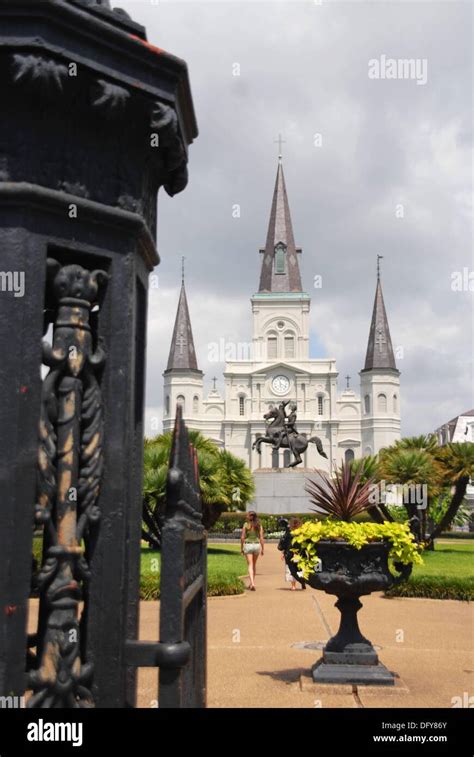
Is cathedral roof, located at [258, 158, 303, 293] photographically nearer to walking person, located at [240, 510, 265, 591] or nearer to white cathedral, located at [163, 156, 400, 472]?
white cathedral, located at [163, 156, 400, 472]

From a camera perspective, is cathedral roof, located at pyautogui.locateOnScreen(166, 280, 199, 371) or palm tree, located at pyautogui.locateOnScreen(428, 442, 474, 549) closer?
palm tree, located at pyautogui.locateOnScreen(428, 442, 474, 549)

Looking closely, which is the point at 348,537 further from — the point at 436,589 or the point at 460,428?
the point at 460,428

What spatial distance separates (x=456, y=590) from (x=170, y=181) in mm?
12108

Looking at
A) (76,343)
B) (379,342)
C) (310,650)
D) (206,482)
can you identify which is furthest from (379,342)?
(76,343)

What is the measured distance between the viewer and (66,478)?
2051 millimetres

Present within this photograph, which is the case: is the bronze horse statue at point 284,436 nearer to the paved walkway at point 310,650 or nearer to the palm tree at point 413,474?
the palm tree at point 413,474

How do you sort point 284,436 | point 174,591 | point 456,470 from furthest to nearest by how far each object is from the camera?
point 284,436
point 456,470
point 174,591

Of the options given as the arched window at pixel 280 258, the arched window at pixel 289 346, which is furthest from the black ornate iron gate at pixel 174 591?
the arched window at pixel 280 258

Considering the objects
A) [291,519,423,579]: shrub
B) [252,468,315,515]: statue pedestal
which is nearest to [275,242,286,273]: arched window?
[252,468,315,515]: statue pedestal

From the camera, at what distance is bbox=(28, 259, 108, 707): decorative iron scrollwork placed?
6.51 ft

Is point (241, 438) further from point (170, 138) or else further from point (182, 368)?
point (170, 138)

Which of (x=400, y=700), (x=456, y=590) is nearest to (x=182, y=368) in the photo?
(x=456, y=590)

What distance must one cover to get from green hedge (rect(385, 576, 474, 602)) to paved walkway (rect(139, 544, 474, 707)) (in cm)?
24

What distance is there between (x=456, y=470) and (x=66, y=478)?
23.6 meters
